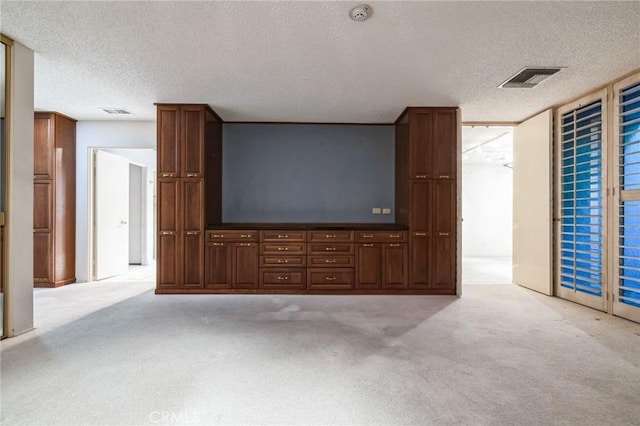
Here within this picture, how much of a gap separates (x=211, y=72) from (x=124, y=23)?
102 cm

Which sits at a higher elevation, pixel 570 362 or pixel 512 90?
pixel 512 90

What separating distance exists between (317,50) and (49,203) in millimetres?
4887

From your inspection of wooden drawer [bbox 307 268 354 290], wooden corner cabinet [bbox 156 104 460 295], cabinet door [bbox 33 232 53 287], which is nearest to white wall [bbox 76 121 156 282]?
cabinet door [bbox 33 232 53 287]

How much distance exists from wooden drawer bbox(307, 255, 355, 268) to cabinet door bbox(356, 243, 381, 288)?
5.7 inches

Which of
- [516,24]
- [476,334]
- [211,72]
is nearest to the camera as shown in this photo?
[516,24]

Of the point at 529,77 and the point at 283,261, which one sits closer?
the point at 529,77

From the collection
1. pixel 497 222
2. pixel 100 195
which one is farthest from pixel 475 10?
pixel 497 222

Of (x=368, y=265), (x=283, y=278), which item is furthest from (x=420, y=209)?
Result: (x=283, y=278)

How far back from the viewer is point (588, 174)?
4.22 m

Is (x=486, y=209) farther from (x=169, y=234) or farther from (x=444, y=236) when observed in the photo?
(x=169, y=234)

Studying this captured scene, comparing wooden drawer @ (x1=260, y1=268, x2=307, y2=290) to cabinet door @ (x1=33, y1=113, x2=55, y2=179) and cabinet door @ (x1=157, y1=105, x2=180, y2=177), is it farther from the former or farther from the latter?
cabinet door @ (x1=33, y1=113, x2=55, y2=179)

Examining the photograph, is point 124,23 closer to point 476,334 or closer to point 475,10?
point 475,10

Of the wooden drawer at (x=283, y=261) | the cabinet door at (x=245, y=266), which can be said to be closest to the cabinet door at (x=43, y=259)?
the cabinet door at (x=245, y=266)

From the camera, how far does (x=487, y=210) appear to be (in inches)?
388
